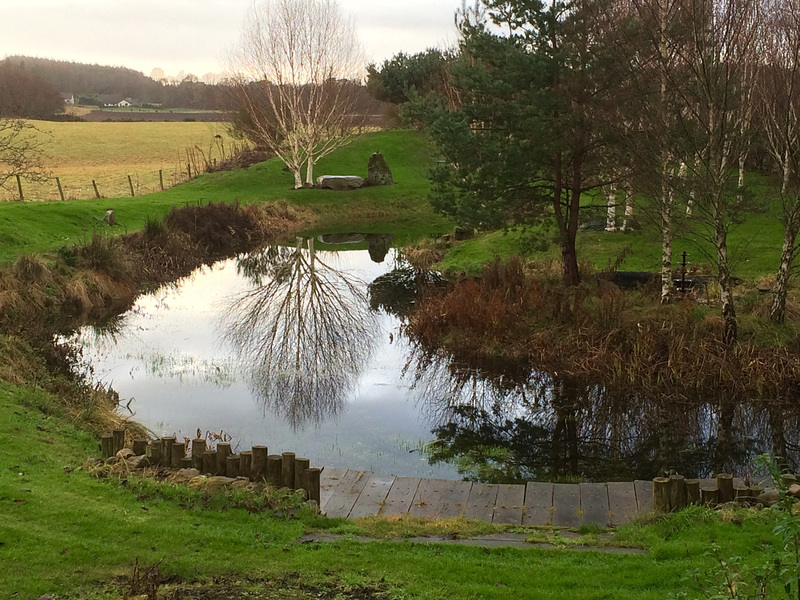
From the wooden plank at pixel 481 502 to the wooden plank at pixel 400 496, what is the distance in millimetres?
701

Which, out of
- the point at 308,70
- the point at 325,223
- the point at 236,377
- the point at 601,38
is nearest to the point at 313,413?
the point at 236,377

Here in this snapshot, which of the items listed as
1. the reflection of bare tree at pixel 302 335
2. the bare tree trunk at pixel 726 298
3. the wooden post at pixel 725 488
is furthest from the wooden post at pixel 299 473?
the bare tree trunk at pixel 726 298

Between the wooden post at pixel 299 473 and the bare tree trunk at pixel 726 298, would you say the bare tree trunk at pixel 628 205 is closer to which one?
the bare tree trunk at pixel 726 298

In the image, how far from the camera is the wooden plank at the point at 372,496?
8.67 m

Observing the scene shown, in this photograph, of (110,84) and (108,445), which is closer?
(108,445)

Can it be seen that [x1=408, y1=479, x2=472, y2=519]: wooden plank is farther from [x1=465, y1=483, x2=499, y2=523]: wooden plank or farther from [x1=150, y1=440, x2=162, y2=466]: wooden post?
[x1=150, y1=440, x2=162, y2=466]: wooden post

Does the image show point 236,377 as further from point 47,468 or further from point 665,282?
point 665,282

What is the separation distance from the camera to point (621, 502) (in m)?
8.76

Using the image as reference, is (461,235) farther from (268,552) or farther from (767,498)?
(268,552)

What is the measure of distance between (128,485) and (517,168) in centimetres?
1290

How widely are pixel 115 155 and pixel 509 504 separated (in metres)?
52.1

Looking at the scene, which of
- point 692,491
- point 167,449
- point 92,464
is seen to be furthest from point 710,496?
point 92,464

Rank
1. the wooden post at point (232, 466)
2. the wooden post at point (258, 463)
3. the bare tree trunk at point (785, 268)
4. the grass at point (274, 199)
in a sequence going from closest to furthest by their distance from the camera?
the wooden post at point (258, 463) → the wooden post at point (232, 466) → the bare tree trunk at point (785, 268) → the grass at point (274, 199)

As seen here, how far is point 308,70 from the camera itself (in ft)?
130
